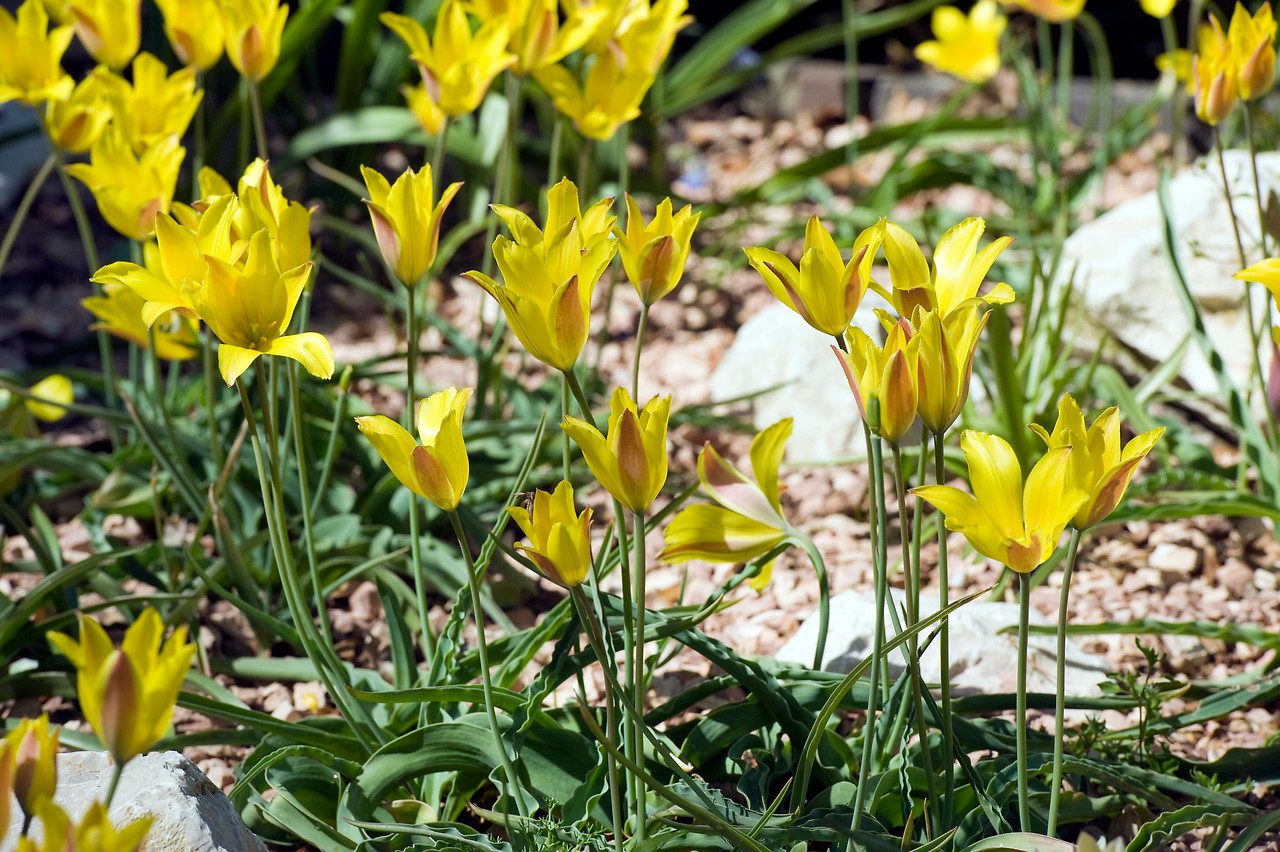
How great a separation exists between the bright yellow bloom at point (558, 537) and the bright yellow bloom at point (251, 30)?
37.7 inches

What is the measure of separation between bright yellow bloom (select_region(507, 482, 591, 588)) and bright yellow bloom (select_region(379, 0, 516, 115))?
0.79 m

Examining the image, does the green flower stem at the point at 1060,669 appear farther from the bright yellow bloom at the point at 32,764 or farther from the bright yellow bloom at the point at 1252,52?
the bright yellow bloom at the point at 1252,52

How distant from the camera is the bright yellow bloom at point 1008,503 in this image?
0.79 metres

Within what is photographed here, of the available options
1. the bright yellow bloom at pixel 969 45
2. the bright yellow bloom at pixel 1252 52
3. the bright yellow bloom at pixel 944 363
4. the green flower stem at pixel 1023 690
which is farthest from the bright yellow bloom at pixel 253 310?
the bright yellow bloom at pixel 969 45

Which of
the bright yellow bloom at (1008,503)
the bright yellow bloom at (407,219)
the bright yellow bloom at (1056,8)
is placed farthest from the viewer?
the bright yellow bloom at (1056,8)

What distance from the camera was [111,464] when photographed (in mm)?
1898

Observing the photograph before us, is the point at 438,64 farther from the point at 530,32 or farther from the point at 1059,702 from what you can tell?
the point at 1059,702

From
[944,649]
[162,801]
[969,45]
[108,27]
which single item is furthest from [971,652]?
[969,45]

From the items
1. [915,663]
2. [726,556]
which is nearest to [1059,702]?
[915,663]

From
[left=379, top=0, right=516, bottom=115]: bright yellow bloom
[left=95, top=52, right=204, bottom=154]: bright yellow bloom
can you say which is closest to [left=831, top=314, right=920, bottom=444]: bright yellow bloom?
[left=379, top=0, right=516, bottom=115]: bright yellow bloom

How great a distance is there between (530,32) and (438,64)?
0.47 ft

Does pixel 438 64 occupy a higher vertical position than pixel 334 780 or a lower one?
higher

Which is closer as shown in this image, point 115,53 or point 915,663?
point 915,663

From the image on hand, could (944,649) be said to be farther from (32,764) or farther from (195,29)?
(195,29)
